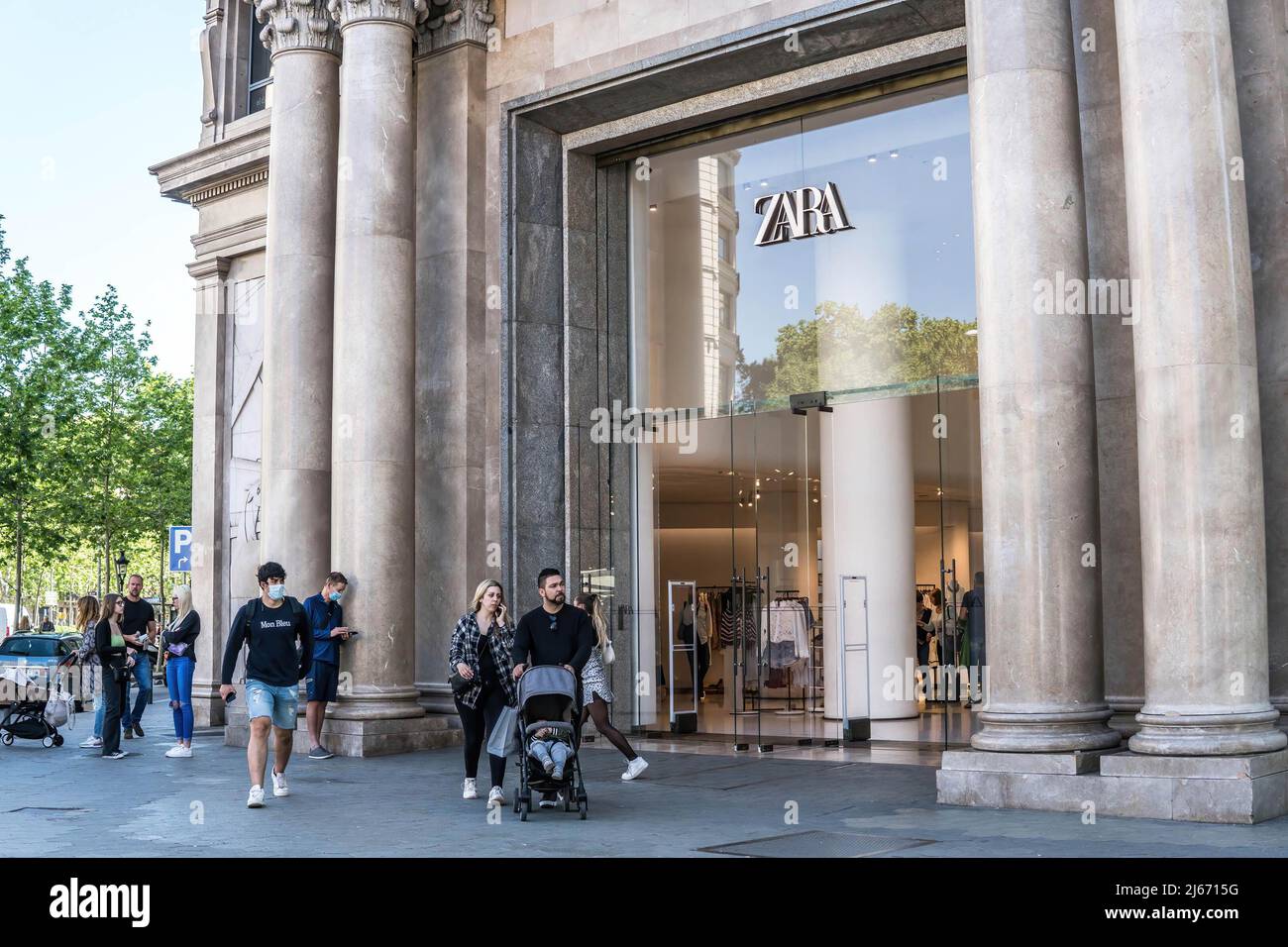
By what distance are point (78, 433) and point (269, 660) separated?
3538cm

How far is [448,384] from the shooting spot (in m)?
18.0

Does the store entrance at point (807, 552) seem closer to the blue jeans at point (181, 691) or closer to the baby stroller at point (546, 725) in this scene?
the blue jeans at point (181, 691)

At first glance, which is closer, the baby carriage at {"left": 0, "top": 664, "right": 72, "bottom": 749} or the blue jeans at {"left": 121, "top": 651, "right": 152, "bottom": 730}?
the baby carriage at {"left": 0, "top": 664, "right": 72, "bottom": 749}

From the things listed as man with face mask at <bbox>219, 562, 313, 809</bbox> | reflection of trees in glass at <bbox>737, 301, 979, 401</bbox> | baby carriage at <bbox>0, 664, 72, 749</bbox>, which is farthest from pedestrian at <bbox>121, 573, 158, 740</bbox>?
reflection of trees in glass at <bbox>737, 301, 979, 401</bbox>

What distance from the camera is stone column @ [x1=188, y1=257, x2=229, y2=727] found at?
22438 millimetres

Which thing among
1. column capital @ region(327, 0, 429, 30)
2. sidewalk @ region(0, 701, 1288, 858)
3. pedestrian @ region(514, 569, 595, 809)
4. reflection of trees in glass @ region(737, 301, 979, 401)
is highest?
column capital @ region(327, 0, 429, 30)

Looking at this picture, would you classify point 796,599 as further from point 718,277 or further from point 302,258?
point 302,258

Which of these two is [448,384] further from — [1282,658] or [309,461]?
[1282,658]

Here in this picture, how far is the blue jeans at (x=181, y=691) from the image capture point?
16.7 metres

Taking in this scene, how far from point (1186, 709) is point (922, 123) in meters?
7.92

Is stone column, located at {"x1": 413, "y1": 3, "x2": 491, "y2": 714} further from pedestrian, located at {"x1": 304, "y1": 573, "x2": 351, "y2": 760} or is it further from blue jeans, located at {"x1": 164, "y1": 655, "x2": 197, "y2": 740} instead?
blue jeans, located at {"x1": 164, "y1": 655, "x2": 197, "y2": 740}

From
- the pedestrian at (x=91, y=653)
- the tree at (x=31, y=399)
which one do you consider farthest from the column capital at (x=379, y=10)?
the tree at (x=31, y=399)

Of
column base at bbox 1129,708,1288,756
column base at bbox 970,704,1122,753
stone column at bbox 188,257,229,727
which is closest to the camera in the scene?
column base at bbox 1129,708,1288,756

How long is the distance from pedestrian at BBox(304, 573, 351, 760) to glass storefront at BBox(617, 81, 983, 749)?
150 inches
